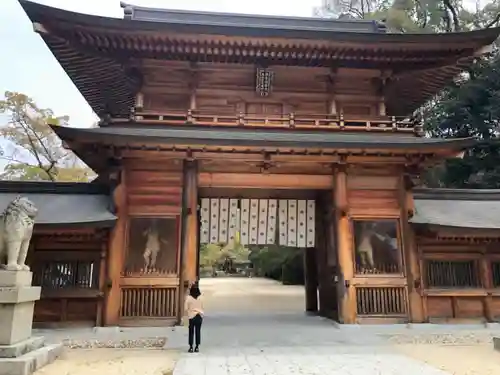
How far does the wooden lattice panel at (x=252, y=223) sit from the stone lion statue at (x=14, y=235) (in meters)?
5.05

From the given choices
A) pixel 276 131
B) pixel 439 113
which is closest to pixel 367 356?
pixel 276 131

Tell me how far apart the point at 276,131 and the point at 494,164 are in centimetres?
1445

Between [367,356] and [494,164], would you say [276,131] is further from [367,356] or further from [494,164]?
[494,164]

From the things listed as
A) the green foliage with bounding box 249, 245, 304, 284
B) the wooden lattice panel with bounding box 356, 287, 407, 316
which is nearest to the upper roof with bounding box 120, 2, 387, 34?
the wooden lattice panel with bounding box 356, 287, 407, 316

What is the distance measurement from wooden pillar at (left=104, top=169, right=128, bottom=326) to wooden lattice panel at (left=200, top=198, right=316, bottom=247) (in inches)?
92.3

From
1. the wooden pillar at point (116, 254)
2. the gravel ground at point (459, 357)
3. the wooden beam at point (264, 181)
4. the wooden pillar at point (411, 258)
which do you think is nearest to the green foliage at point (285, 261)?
the wooden pillar at point (411, 258)

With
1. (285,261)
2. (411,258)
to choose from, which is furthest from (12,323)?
(285,261)

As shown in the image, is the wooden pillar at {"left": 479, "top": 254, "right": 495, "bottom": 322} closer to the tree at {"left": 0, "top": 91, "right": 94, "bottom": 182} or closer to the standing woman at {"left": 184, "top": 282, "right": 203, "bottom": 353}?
the standing woman at {"left": 184, "top": 282, "right": 203, "bottom": 353}

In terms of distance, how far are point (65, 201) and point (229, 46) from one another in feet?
19.1

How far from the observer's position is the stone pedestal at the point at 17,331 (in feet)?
17.9

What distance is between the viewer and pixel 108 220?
29.4 ft

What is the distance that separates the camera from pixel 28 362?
5523 mm

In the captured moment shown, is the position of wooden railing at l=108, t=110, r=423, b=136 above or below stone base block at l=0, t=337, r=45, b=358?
above

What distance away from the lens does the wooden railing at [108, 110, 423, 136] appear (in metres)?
10.2
